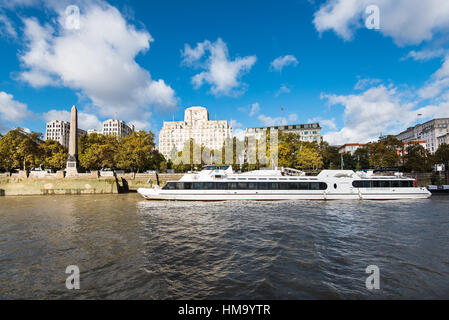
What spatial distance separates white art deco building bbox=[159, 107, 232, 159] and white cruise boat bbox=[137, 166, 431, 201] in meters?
148

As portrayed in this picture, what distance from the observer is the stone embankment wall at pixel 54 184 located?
141 ft

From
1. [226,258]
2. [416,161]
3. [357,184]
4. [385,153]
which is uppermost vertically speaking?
[385,153]

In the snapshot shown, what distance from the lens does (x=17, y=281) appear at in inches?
309

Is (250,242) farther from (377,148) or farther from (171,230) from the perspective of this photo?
(377,148)

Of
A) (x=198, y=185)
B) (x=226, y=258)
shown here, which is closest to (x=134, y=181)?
(x=198, y=185)

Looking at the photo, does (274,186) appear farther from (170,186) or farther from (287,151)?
(287,151)

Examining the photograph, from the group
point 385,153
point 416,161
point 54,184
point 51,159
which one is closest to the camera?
point 54,184

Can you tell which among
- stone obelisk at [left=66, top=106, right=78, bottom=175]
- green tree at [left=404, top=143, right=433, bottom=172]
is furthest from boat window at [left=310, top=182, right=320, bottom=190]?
stone obelisk at [left=66, top=106, right=78, bottom=175]

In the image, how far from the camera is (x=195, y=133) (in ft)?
604

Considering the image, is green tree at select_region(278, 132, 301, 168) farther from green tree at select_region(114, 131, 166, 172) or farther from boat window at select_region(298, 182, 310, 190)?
green tree at select_region(114, 131, 166, 172)

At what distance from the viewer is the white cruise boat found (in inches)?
1176

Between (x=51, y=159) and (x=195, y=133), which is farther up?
(x=195, y=133)

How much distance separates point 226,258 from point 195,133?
178 metres
